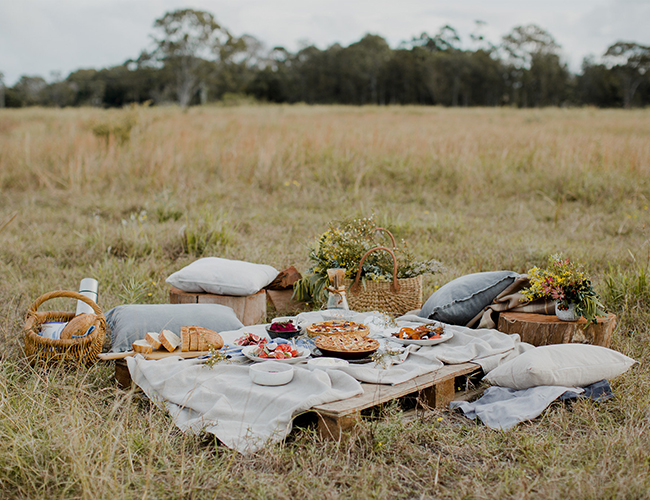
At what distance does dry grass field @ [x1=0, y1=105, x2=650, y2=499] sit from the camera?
2.12 metres

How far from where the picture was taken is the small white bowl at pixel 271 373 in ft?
8.97

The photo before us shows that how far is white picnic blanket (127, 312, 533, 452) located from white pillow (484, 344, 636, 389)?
0.20 meters

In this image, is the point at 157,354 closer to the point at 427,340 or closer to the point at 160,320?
the point at 160,320

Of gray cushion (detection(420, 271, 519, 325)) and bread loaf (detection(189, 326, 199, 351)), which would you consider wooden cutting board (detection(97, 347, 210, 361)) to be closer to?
bread loaf (detection(189, 326, 199, 351))

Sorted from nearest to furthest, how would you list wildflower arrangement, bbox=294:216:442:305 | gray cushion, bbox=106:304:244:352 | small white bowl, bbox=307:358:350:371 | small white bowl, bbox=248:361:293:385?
1. small white bowl, bbox=248:361:293:385
2. small white bowl, bbox=307:358:350:371
3. gray cushion, bbox=106:304:244:352
4. wildflower arrangement, bbox=294:216:442:305

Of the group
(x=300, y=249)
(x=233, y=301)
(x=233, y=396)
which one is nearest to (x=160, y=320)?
(x=233, y=301)

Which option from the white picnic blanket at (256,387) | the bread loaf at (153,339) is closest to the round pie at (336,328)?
the white picnic blanket at (256,387)

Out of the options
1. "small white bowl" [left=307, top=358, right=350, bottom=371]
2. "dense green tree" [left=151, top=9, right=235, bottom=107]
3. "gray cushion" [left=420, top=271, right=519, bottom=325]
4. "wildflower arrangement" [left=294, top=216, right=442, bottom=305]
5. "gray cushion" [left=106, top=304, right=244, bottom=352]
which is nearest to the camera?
"small white bowl" [left=307, top=358, right=350, bottom=371]

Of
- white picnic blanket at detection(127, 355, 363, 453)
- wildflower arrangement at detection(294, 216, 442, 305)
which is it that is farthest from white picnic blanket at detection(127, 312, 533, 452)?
wildflower arrangement at detection(294, 216, 442, 305)

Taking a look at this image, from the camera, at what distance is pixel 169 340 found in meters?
3.23

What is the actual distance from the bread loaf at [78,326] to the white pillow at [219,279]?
928 millimetres

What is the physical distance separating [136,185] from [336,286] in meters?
6.18

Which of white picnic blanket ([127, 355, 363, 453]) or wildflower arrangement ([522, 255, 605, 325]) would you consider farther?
wildflower arrangement ([522, 255, 605, 325])

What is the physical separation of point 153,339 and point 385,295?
1789mm
